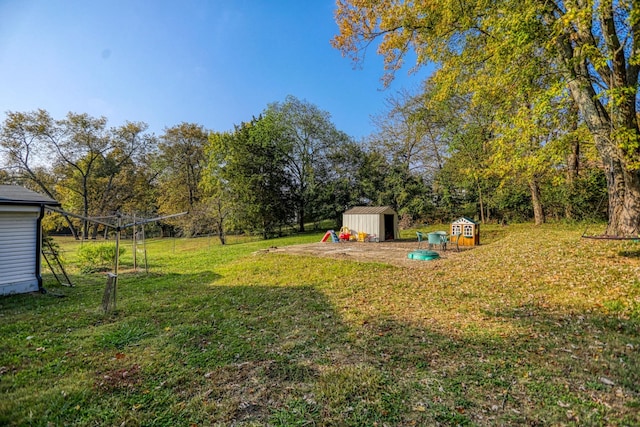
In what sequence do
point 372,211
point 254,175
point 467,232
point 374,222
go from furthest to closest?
point 254,175 → point 372,211 → point 374,222 → point 467,232

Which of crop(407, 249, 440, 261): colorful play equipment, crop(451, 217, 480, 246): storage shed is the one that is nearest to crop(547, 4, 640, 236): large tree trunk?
crop(407, 249, 440, 261): colorful play equipment

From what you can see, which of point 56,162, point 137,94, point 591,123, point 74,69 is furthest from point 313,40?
point 56,162

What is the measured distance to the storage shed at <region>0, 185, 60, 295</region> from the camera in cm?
701

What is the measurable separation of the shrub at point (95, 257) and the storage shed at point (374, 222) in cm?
1129

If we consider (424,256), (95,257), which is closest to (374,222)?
(424,256)

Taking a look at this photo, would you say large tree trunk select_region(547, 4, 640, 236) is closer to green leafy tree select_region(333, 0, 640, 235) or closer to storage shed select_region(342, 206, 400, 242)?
green leafy tree select_region(333, 0, 640, 235)

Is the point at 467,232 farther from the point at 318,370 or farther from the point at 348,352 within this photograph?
the point at 318,370

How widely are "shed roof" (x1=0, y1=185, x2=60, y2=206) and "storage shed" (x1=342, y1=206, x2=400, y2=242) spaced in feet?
41.0

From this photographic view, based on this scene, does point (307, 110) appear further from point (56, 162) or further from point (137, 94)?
point (56, 162)

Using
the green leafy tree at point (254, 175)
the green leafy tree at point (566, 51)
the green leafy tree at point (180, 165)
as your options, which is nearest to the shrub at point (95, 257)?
the green leafy tree at point (254, 175)

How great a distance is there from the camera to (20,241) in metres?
7.29

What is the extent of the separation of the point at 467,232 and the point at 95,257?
51.6 feet

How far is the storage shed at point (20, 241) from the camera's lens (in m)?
7.01

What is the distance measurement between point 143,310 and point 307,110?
74.3 ft
